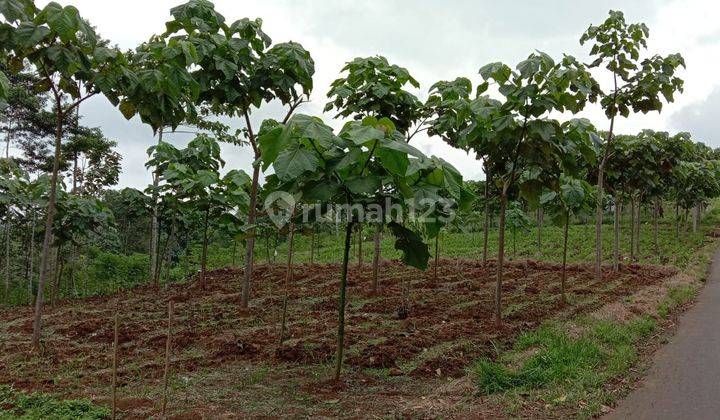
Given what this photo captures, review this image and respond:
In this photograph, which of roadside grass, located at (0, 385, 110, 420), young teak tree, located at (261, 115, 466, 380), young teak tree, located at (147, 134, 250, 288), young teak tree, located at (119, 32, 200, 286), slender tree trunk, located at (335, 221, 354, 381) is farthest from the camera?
young teak tree, located at (147, 134, 250, 288)

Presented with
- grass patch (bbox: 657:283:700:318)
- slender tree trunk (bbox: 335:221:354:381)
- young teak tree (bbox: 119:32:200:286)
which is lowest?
grass patch (bbox: 657:283:700:318)

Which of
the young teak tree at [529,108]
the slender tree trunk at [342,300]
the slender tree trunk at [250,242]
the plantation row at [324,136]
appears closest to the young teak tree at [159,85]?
the plantation row at [324,136]

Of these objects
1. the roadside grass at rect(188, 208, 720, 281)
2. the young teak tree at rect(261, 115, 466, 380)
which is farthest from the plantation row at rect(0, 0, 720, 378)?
the roadside grass at rect(188, 208, 720, 281)

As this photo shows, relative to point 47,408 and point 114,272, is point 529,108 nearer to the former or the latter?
point 47,408

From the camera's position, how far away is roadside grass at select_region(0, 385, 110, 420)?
3.48 m

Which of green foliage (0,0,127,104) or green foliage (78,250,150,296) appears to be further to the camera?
green foliage (78,250,150,296)

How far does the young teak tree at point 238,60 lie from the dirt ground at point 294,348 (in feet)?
6.50

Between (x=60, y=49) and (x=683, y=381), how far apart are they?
6.59 meters

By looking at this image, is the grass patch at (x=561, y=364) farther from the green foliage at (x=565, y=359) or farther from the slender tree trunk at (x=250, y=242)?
the slender tree trunk at (x=250, y=242)

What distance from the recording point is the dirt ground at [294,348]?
407 cm

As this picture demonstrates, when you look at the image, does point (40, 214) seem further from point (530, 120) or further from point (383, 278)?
point (530, 120)

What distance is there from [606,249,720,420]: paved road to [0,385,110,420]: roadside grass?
3922mm

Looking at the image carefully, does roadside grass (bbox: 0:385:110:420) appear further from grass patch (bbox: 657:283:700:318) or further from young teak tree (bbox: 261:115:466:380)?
grass patch (bbox: 657:283:700:318)

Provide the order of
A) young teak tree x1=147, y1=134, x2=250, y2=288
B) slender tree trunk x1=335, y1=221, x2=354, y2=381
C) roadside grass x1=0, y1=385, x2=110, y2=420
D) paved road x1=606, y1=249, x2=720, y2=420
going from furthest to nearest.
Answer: young teak tree x1=147, y1=134, x2=250, y2=288
slender tree trunk x1=335, y1=221, x2=354, y2=381
paved road x1=606, y1=249, x2=720, y2=420
roadside grass x1=0, y1=385, x2=110, y2=420
